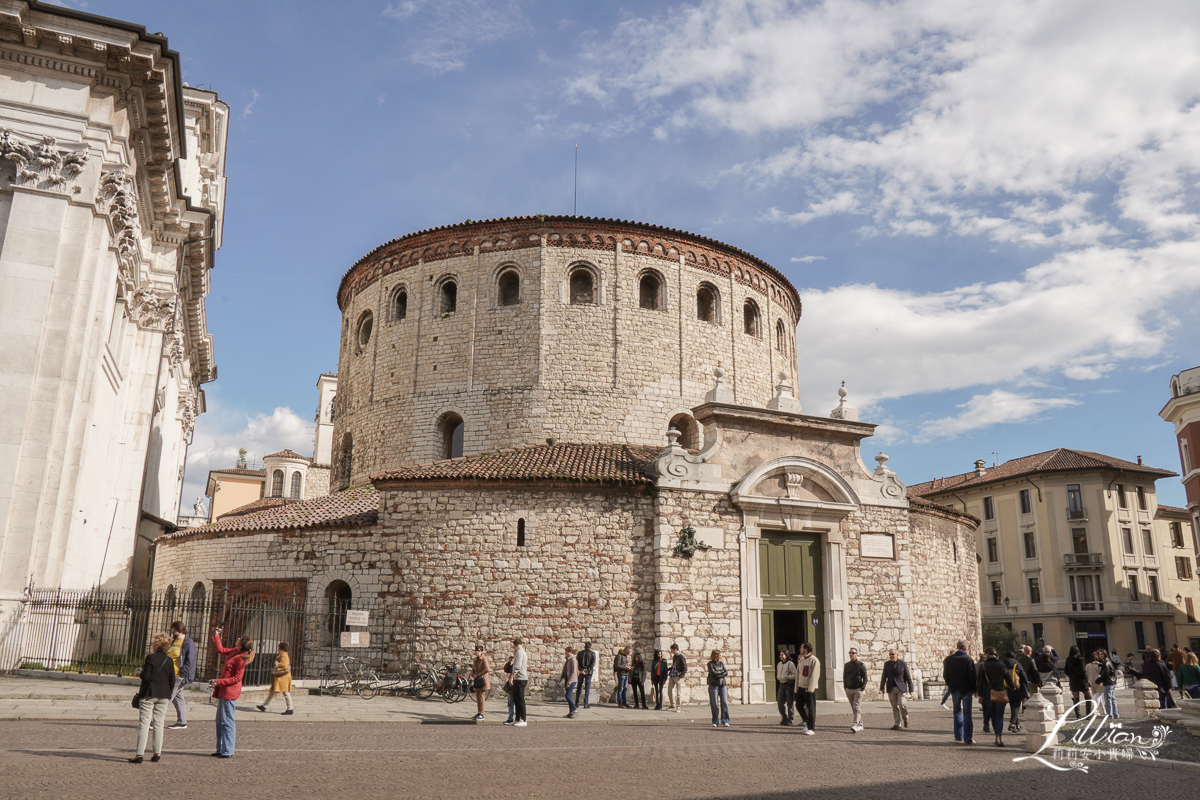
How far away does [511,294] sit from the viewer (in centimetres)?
2597

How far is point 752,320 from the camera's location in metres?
28.1

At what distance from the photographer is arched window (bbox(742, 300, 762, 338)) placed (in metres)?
27.9

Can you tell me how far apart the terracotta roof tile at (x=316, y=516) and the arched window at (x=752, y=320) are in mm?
13194

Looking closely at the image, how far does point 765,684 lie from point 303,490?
33758 millimetres

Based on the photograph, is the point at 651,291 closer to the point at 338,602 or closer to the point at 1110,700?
the point at 338,602

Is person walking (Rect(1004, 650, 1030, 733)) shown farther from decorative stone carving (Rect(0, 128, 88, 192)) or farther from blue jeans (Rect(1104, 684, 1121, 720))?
decorative stone carving (Rect(0, 128, 88, 192))

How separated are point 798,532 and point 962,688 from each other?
763 centimetres

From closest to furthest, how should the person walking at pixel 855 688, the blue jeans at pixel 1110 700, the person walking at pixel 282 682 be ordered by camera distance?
the person walking at pixel 282 682
the person walking at pixel 855 688
the blue jeans at pixel 1110 700

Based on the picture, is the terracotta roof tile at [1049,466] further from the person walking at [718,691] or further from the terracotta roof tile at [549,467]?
the person walking at [718,691]

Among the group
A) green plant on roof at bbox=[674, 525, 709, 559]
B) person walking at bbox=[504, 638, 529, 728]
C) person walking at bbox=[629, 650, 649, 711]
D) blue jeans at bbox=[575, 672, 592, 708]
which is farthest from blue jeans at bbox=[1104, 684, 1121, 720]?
person walking at bbox=[504, 638, 529, 728]

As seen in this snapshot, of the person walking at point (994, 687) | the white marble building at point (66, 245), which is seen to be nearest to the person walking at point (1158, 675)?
the person walking at point (994, 687)

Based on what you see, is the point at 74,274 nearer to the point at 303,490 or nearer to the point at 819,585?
the point at 819,585

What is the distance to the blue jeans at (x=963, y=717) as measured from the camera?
1267 centimetres

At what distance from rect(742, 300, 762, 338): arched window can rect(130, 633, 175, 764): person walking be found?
71.4ft
